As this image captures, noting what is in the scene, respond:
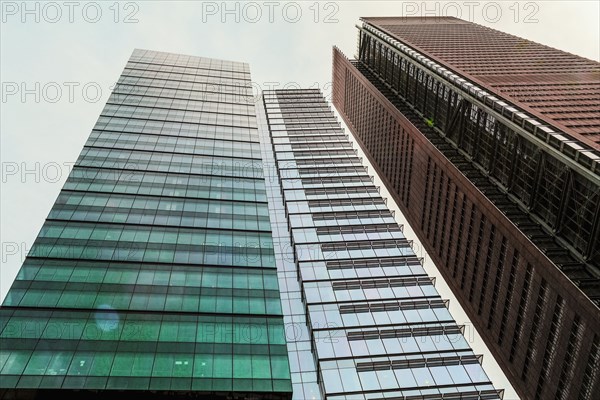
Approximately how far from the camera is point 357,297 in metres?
58.1

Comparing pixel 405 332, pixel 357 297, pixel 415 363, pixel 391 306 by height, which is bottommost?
pixel 415 363

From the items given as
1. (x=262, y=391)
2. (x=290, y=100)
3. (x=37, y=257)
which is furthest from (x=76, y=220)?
(x=290, y=100)

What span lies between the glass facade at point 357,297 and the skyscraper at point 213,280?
0.18 metres

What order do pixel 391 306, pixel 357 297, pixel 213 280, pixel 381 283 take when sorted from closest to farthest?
1. pixel 213 280
2. pixel 391 306
3. pixel 357 297
4. pixel 381 283

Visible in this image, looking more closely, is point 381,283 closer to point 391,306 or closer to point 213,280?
point 391,306

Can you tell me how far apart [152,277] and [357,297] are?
23.2 meters

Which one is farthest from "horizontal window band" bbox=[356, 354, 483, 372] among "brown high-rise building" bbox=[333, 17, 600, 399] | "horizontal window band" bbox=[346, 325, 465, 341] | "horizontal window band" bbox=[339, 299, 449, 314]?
"brown high-rise building" bbox=[333, 17, 600, 399]

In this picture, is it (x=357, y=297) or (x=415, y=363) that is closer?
(x=415, y=363)

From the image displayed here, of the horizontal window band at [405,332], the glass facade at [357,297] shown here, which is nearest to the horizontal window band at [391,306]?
the glass facade at [357,297]

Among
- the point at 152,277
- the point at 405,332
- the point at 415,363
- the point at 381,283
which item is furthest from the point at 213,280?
the point at 381,283

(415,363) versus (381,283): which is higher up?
(381,283)

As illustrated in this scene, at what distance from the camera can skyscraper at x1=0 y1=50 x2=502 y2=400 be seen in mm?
34000

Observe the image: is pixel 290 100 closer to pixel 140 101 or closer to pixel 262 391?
pixel 140 101

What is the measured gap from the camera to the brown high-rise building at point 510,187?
5247cm
